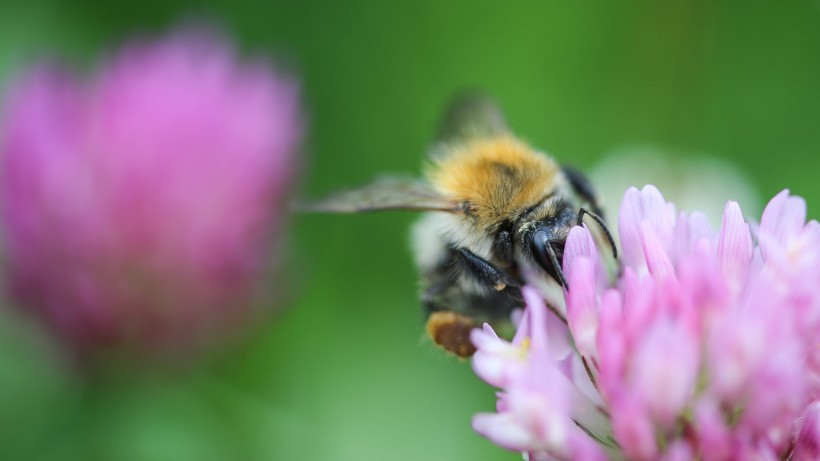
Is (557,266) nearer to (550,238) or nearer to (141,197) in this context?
(550,238)

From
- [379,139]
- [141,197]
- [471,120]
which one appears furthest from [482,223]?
[379,139]

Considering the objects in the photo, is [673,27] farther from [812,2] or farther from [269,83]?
[269,83]

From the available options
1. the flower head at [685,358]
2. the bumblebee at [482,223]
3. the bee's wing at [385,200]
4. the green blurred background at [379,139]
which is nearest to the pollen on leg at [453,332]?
the bumblebee at [482,223]

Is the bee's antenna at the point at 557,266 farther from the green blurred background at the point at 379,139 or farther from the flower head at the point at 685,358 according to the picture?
the green blurred background at the point at 379,139

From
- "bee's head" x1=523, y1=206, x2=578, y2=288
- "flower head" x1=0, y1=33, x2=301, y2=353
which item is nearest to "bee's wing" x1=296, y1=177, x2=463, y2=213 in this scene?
"bee's head" x1=523, y1=206, x2=578, y2=288

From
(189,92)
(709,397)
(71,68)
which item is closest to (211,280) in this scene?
(189,92)

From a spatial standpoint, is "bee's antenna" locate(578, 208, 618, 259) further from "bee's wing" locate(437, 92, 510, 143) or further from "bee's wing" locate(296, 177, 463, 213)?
"bee's wing" locate(437, 92, 510, 143)
